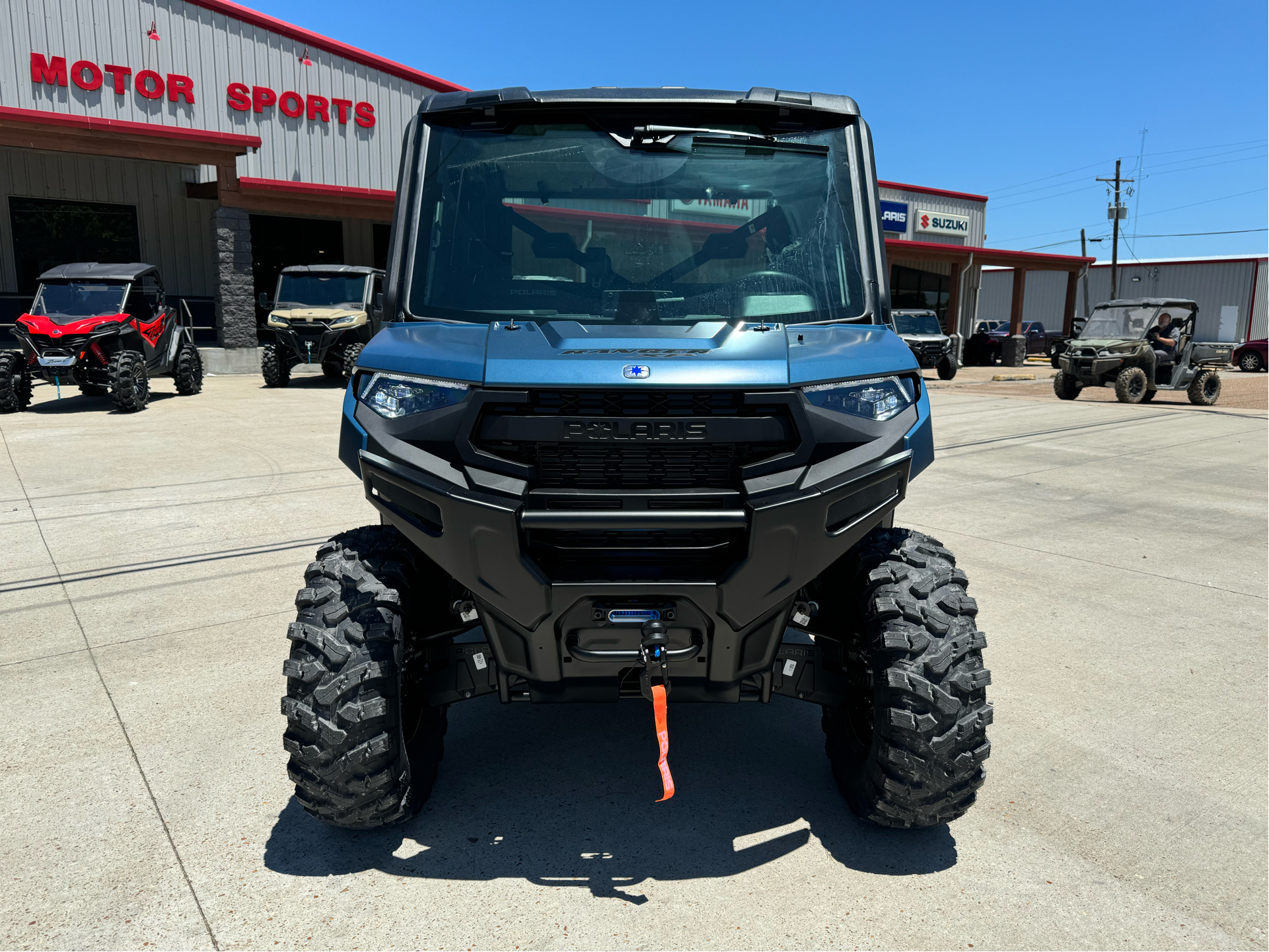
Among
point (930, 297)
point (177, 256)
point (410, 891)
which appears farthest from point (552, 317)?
point (930, 297)

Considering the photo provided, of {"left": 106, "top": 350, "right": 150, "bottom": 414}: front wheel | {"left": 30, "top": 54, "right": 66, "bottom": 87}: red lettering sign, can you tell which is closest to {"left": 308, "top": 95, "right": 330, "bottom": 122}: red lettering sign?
{"left": 30, "top": 54, "right": 66, "bottom": 87}: red lettering sign

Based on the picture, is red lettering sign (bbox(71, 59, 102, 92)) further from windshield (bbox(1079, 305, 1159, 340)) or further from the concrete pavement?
windshield (bbox(1079, 305, 1159, 340))

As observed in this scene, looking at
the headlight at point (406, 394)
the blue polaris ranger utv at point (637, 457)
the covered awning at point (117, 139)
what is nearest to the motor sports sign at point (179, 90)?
the covered awning at point (117, 139)

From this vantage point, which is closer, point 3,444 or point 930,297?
point 3,444

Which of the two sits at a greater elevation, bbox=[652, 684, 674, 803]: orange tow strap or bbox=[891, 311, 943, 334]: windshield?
bbox=[891, 311, 943, 334]: windshield

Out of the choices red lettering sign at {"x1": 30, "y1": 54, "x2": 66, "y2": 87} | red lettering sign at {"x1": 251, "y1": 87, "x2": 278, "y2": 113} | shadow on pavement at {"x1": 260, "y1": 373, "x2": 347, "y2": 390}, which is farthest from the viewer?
red lettering sign at {"x1": 251, "y1": 87, "x2": 278, "y2": 113}

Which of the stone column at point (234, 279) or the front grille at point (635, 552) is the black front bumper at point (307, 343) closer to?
the stone column at point (234, 279)

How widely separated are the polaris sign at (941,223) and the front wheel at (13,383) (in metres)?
30.9

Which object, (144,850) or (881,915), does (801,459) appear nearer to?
(881,915)

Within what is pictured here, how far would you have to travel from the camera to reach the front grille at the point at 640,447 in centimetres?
249

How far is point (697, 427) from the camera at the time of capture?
2.48 metres

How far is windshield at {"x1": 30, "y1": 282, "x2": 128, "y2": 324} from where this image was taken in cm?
1386

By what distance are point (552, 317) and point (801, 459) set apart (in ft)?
3.17

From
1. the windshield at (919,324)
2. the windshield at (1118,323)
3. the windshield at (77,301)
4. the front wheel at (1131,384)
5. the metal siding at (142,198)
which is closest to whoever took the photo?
the windshield at (77,301)
